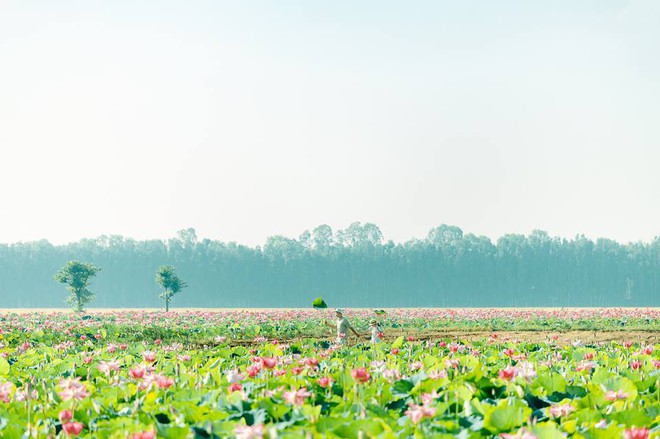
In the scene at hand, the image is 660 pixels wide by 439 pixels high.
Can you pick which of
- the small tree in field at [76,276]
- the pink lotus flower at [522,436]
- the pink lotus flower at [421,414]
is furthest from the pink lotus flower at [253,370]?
the small tree in field at [76,276]

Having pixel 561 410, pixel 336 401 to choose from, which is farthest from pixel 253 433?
pixel 561 410

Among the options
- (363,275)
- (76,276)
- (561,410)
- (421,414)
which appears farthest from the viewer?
(363,275)

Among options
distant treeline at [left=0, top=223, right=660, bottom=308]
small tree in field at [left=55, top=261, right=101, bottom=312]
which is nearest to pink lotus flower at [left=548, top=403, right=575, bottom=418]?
small tree in field at [left=55, top=261, right=101, bottom=312]

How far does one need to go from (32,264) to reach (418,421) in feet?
349

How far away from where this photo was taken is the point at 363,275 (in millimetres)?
102250

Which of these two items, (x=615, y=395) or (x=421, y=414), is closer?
(x=421, y=414)

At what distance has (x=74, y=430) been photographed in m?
4.14

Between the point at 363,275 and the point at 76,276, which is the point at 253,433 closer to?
the point at 76,276

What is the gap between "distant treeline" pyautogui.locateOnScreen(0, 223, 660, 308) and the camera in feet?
325

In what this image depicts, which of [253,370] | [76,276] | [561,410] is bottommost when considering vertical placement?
[561,410]

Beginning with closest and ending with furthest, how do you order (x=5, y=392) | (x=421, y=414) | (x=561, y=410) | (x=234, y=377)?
(x=421, y=414), (x=561, y=410), (x=5, y=392), (x=234, y=377)

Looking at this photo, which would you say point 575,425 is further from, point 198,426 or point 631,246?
point 631,246

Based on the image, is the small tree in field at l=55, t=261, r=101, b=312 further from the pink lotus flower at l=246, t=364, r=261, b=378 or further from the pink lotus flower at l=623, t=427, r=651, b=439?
the pink lotus flower at l=623, t=427, r=651, b=439

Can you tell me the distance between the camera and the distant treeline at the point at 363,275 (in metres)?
99.1
